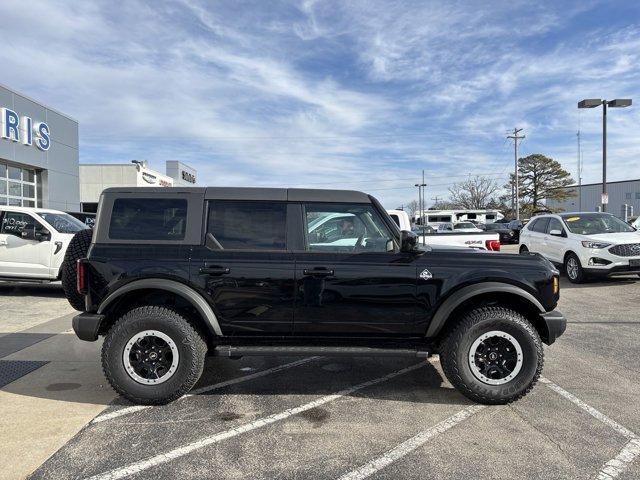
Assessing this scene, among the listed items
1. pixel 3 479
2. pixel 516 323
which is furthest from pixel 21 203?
pixel 516 323

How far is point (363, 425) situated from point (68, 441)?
221 centimetres

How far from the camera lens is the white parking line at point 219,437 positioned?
10.2 ft

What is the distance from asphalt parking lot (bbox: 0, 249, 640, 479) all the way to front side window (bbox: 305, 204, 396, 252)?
1.39 m

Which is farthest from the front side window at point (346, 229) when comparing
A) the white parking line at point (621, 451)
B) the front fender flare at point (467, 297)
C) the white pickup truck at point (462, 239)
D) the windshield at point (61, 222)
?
the windshield at point (61, 222)

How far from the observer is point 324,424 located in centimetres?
387

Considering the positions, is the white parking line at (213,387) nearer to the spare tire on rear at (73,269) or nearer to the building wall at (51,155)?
the spare tire on rear at (73,269)

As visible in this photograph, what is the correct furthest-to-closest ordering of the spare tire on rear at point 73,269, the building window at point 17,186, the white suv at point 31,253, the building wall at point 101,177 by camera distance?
the building wall at point 101,177
the building window at point 17,186
the white suv at point 31,253
the spare tire on rear at point 73,269

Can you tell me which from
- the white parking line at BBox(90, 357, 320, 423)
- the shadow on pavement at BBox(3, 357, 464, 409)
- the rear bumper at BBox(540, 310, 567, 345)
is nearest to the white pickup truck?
the shadow on pavement at BBox(3, 357, 464, 409)

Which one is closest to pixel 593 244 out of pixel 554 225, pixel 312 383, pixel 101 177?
pixel 554 225

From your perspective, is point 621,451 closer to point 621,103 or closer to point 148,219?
point 148,219

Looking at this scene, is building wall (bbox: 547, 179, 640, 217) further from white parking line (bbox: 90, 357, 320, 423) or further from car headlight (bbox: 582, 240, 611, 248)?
white parking line (bbox: 90, 357, 320, 423)

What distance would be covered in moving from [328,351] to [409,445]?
106 cm

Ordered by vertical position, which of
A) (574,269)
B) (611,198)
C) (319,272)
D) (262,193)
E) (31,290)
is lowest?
(31,290)

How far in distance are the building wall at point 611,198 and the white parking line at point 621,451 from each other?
70.0m
